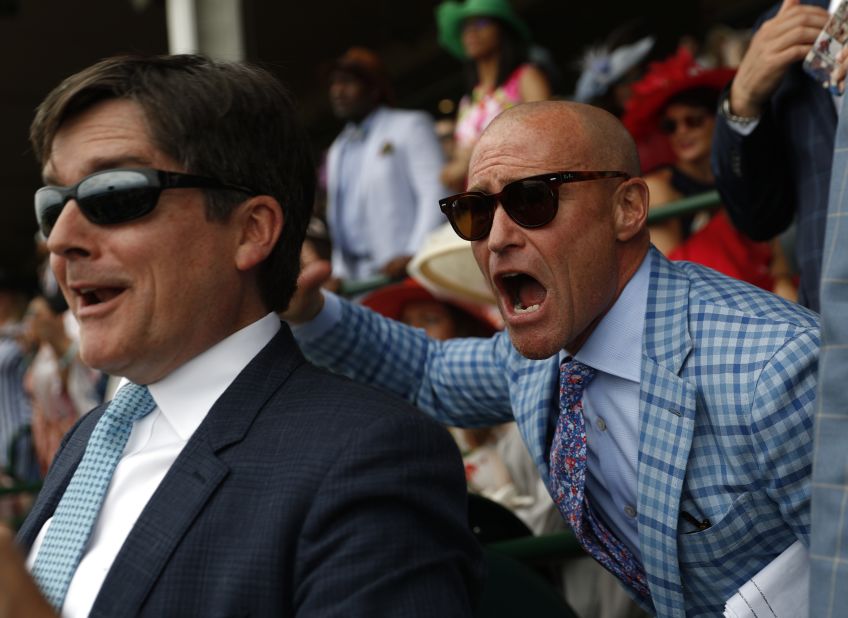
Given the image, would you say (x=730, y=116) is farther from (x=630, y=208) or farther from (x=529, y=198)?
(x=529, y=198)

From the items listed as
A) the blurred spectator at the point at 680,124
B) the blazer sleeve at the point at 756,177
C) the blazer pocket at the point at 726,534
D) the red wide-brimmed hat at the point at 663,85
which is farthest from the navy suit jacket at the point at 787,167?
the red wide-brimmed hat at the point at 663,85

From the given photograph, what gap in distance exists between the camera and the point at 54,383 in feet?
24.8

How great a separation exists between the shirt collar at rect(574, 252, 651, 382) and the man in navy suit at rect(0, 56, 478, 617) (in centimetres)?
50

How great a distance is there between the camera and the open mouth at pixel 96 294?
202 centimetres

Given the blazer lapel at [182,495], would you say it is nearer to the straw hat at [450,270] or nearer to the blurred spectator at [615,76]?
the straw hat at [450,270]

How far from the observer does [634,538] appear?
2.27 meters

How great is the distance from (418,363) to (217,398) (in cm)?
102

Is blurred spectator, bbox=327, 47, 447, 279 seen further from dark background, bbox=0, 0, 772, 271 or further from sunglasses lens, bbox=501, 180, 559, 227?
dark background, bbox=0, 0, 772, 271

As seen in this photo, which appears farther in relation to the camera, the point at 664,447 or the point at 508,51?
the point at 508,51

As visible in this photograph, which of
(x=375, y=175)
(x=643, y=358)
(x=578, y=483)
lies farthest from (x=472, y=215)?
(x=375, y=175)

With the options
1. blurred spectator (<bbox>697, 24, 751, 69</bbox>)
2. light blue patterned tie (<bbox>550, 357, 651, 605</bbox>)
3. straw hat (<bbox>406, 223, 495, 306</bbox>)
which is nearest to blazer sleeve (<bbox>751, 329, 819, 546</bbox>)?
light blue patterned tie (<bbox>550, 357, 651, 605</bbox>)

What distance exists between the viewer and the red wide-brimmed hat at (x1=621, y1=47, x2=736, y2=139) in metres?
4.85

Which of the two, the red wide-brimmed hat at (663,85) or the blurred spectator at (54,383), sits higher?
the red wide-brimmed hat at (663,85)

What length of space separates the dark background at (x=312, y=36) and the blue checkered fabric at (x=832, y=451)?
32.4ft
